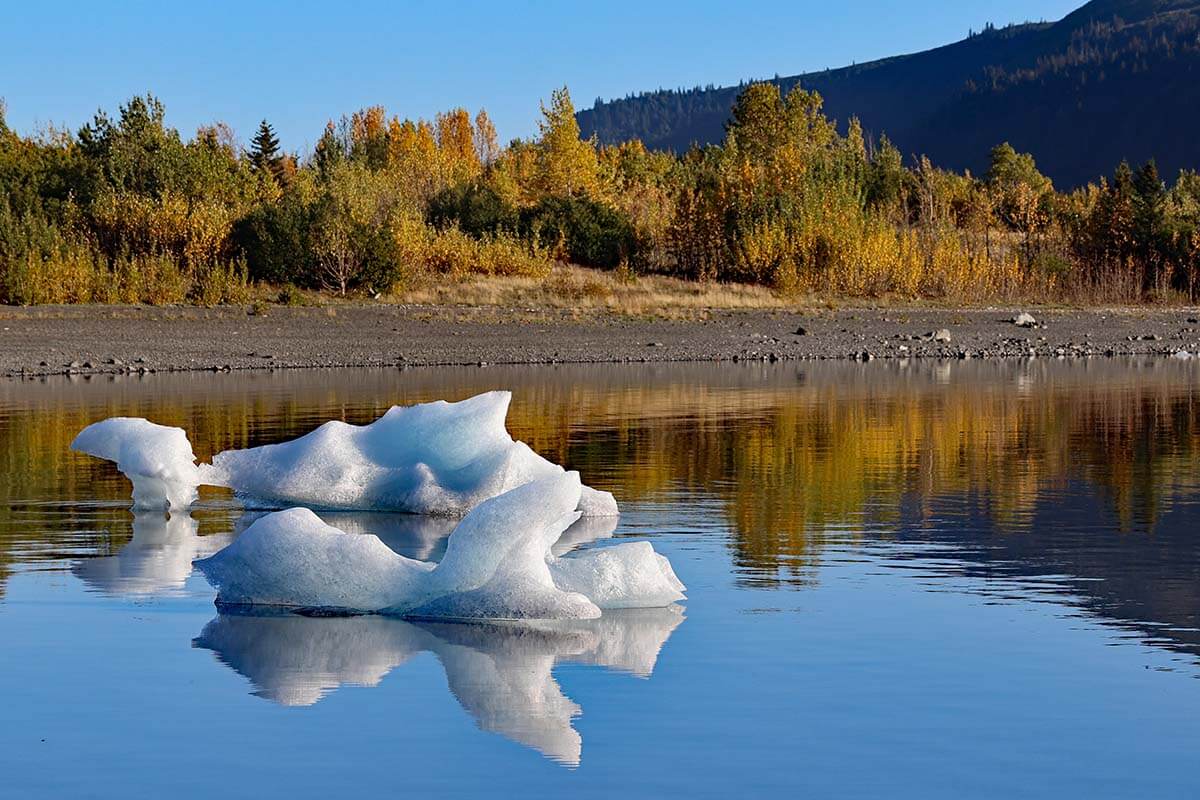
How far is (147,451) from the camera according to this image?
508 inches

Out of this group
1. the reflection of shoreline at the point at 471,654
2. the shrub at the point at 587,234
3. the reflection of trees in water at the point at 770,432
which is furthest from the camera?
the shrub at the point at 587,234

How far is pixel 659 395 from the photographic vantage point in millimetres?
25094

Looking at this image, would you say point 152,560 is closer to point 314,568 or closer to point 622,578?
point 314,568

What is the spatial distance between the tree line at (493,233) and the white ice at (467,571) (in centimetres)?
2894

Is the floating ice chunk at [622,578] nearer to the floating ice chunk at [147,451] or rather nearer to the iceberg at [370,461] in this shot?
the iceberg at [370,461]

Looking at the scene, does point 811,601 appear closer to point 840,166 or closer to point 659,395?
point 659,395

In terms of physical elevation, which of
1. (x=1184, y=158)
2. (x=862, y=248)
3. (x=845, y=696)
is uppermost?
(x=1184, y=158)

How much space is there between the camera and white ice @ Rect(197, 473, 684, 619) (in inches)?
349

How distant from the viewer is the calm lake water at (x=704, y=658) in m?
6.51

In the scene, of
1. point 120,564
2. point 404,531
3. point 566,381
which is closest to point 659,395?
point 566,381

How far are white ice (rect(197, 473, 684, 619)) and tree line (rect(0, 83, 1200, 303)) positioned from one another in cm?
2894

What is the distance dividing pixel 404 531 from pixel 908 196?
5774 cm

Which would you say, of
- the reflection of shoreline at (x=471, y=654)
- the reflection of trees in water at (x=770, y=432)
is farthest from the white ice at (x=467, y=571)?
the reflection of trees in water at (x=770, y=432)

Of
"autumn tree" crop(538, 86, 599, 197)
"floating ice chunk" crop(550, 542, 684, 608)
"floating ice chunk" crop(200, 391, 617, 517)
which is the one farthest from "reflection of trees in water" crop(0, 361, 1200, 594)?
"autumn tree" crop(538, 86, 599, 197)
